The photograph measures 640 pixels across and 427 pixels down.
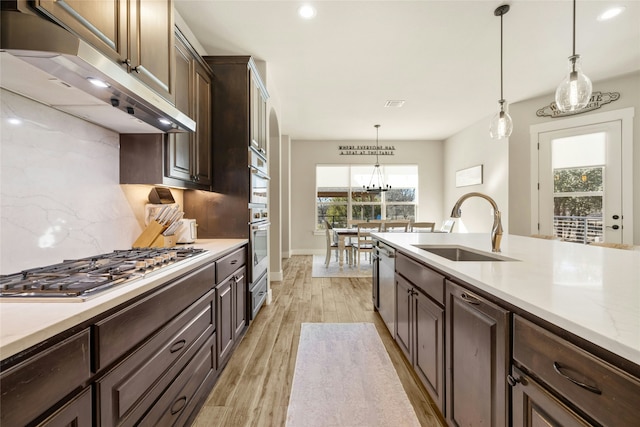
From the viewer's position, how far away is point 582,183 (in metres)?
4.27

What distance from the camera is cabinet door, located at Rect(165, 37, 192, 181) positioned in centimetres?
198

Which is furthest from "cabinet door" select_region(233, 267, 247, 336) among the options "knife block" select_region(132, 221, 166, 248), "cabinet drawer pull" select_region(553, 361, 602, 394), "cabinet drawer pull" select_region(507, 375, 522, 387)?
"cabinet drawer pull" select_region(553, 361, 602, 394)

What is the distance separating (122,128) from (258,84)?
168 cm

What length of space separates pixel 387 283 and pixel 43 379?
2.28m

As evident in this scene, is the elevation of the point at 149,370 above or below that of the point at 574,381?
below

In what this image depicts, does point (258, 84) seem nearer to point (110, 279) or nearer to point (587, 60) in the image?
point (110, 279)

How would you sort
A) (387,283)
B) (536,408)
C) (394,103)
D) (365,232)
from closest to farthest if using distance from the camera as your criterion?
(536,408) → (387,283) → (394,103) → (365,232)

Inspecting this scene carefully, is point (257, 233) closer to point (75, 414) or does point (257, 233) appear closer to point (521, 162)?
point (75, 414)

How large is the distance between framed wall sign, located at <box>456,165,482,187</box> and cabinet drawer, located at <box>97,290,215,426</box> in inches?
238

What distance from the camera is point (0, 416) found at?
0.58m

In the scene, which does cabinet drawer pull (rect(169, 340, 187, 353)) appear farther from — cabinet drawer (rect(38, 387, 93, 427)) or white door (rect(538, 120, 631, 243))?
white door (rect(538, 120, 631, 243))

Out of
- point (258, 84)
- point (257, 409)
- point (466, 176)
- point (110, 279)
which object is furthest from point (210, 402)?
point (466, 176)

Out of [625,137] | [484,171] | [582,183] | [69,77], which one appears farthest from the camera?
[484,171]

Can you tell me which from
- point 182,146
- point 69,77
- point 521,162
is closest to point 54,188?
point 69,77
